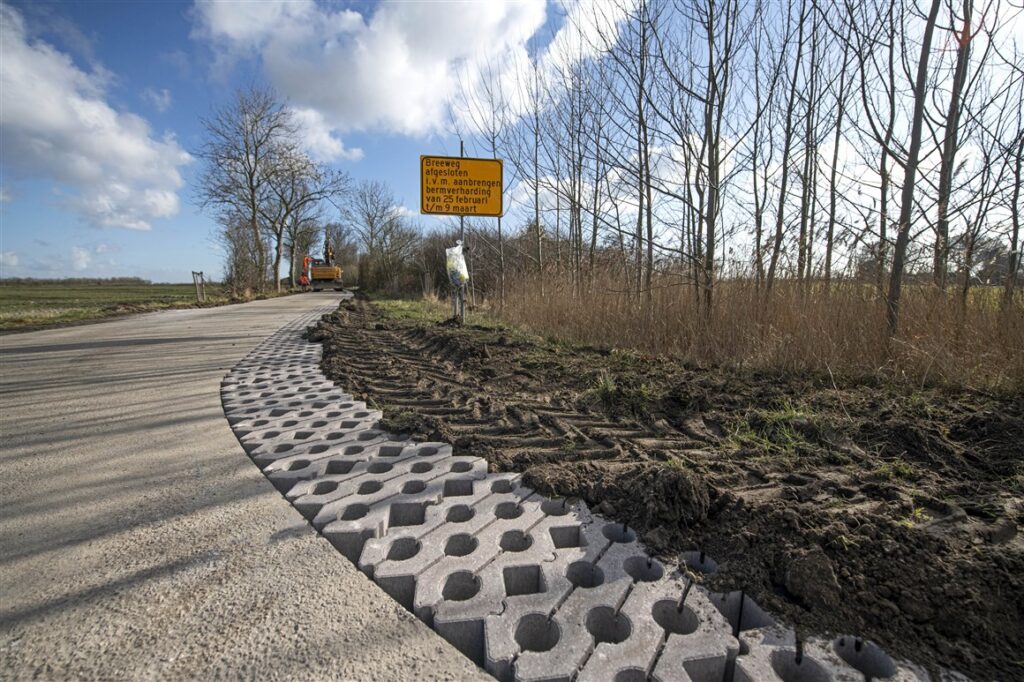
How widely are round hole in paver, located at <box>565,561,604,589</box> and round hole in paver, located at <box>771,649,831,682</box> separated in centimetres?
48

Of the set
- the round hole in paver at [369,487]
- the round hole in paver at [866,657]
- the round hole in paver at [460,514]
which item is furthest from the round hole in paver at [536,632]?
the round hole in paver at [369,487]

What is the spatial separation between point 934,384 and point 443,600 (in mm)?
3779

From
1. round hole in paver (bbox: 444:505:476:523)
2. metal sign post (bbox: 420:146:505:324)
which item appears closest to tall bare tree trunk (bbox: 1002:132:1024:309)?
round hole in paver (bbox: 444:505:476:523)

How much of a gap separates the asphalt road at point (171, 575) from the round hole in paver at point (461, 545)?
0.97 ft

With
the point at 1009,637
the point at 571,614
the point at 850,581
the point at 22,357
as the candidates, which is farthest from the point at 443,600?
the point at 22,357

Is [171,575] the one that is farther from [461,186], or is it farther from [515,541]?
[461,186]

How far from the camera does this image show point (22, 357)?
5.36 m

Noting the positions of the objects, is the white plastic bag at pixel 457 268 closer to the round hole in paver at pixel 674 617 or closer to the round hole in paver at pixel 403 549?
the round hole in paver at pixel 403 549

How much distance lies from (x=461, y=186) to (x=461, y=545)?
8160 mm

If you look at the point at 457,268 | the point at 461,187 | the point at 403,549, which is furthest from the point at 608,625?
the point at 461,187

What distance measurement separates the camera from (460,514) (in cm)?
184

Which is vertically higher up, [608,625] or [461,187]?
[461,187]

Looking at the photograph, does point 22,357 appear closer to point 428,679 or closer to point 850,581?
point 428,679

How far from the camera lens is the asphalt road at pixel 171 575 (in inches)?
44.7
